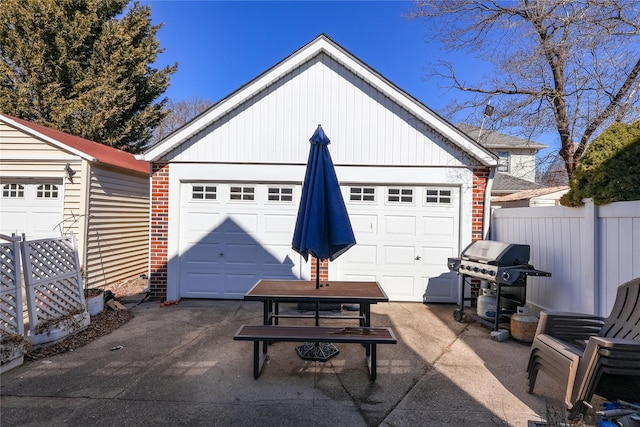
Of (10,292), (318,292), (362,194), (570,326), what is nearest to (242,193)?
(362,194)

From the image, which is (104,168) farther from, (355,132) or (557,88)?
(557,88)

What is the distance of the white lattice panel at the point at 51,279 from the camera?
13.9 feet

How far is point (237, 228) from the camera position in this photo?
6.59m

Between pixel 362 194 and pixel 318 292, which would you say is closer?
pixel 318 292

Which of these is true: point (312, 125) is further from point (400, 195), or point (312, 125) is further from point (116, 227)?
point (116, 227)

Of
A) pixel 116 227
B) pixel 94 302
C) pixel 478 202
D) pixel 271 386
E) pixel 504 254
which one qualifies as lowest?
pixel 271 386

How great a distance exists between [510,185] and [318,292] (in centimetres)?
1607

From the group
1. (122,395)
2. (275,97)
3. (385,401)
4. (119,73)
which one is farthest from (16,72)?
(385,401)

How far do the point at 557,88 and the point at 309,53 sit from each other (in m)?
7.52

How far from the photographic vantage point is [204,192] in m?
6.65

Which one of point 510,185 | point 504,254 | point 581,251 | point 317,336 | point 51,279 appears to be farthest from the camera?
point 510,185

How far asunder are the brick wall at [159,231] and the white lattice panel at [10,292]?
2.50 meters

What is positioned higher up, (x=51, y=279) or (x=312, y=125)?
(x=312, y=125)

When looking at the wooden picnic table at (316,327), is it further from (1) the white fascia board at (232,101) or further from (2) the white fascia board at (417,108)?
(1) the white fascia board at (232,101)
